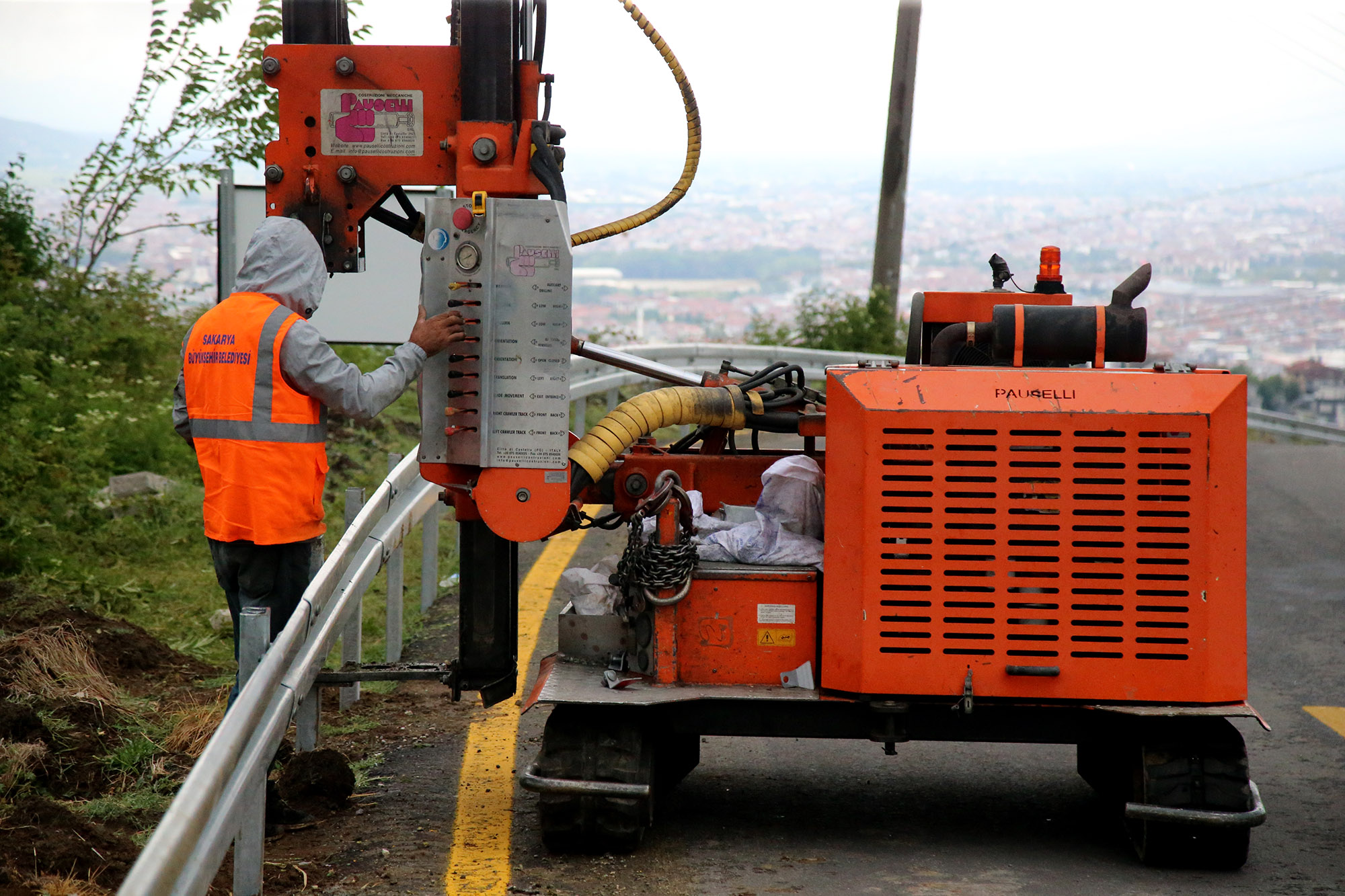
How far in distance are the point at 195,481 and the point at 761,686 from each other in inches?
275

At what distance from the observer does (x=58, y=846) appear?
4426 millimetres

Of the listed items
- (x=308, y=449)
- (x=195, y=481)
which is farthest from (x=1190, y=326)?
(x=308, y=449)

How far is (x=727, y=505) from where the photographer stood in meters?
6.26

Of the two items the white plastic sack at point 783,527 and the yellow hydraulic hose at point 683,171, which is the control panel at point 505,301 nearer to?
the yellow hydraulic hose at point 683,171

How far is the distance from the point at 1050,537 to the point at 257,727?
107 inches

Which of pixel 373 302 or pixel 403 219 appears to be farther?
pixel 373 302

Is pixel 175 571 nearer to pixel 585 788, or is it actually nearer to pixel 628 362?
pixel 628 362

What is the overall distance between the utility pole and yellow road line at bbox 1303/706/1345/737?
35.7 feet

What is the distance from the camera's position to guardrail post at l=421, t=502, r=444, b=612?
823 centimetres

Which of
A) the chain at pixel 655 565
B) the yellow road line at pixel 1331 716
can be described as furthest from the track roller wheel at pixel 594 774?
the yellow road line at pixel 1331 716

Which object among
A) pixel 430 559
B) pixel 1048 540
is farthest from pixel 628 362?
pixel 430 559

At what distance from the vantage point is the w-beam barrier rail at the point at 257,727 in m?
3.30

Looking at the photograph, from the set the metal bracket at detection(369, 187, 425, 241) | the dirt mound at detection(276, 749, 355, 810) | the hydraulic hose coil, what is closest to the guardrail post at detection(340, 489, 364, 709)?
the dirt mound at detection(276, 749, 355, 810)

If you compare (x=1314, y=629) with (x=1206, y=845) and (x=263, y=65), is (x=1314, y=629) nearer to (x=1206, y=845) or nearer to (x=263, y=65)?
(x=1206, y=845)
